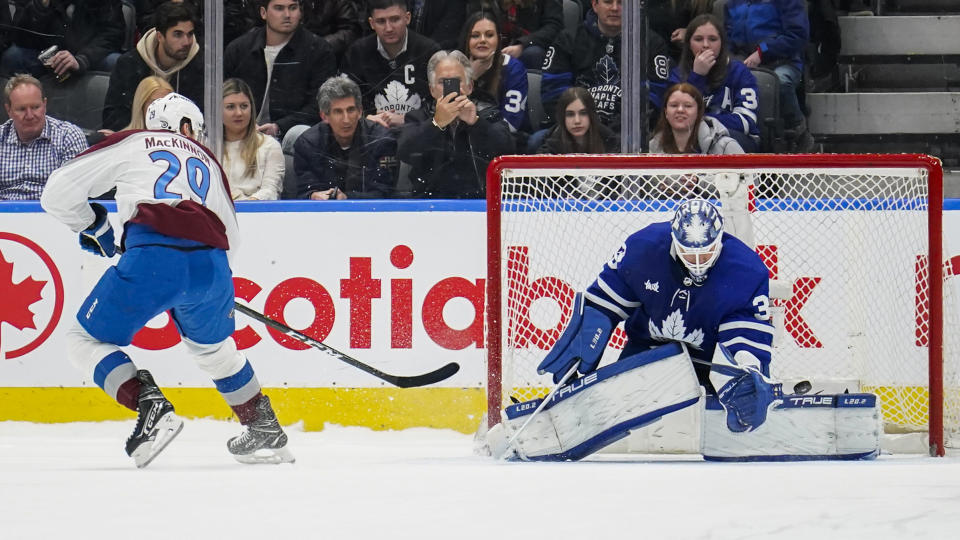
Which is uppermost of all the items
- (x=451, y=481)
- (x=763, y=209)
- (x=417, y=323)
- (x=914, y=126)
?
(x=914, y=126)

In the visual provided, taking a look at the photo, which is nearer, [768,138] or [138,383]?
[138,383]

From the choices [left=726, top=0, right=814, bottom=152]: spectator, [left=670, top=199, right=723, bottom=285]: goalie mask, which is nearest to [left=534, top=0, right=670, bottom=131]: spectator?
[left=726, top=0, right=814, bottom=152]: spectator

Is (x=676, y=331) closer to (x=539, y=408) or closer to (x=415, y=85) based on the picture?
(x=539, y=408)

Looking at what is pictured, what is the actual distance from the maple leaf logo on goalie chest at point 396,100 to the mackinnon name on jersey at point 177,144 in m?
1.14

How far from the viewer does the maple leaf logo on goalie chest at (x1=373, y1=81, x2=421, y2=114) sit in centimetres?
494

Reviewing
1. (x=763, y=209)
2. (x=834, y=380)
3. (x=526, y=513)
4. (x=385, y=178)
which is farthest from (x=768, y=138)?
(x=526, y=513)

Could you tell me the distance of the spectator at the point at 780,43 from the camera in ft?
16.3

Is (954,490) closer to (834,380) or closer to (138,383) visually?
(834,380)

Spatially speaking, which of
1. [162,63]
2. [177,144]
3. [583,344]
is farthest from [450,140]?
[177,144]

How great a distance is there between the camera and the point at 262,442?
3.96 m

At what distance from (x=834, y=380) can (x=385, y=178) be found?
68.7 inches

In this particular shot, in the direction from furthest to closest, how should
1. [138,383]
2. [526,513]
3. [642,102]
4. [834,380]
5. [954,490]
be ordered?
[642,102] < [834,380] < [138,383] < [954,490] < [526,513]

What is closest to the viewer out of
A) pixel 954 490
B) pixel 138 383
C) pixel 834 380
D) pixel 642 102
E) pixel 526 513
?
pixel 526 513

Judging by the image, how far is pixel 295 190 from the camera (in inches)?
197
